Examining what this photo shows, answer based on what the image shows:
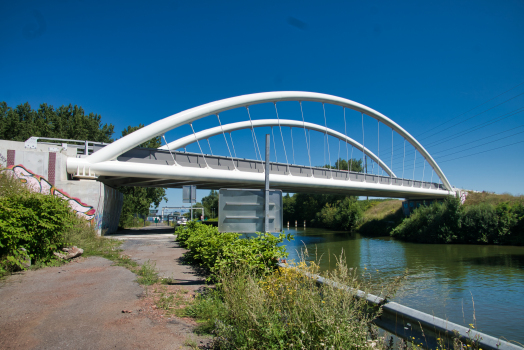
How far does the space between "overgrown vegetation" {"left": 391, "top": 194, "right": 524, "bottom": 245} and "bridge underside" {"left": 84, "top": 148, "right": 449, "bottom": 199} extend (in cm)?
498

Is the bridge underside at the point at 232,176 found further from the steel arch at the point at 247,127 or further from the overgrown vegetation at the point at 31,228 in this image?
the overgrown vegetation at the point at 31,228

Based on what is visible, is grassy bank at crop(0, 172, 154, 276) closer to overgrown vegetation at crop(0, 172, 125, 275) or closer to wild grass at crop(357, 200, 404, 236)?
overgrown vegetation at crop(0, 172, 125, 275)

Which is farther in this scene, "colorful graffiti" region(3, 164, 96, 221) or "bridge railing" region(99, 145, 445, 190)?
"bridge railing" region(99, 145, 445, 190)

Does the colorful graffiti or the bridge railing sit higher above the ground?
the bridge railing

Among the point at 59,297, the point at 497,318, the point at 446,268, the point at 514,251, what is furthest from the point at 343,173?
the point at 59,297

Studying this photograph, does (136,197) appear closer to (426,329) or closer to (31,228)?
(31,228)

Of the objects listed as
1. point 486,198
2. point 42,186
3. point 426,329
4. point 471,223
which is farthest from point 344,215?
point 426,329

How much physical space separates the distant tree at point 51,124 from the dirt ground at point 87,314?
3449cm

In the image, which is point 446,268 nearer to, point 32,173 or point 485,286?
point 485,286

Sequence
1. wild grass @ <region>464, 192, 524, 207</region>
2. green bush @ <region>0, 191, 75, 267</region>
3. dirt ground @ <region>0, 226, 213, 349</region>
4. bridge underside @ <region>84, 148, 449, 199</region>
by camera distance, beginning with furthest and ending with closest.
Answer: wild grass @ <region>464, 192, 524, 207</region>
bridge underside @ <region>84, 148, 449, 199</region>
green bush @ <region>0, 191, 75, 267</region>
dirt ground @ <region>0, 226, 213, 349</region>

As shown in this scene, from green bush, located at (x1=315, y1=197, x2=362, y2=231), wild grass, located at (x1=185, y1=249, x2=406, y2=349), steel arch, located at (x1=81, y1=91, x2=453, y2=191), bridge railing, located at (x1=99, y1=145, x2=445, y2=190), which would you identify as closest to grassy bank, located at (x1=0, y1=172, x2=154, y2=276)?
wild grass, located at (x1=185, y1=249, x2=406, y2=349)

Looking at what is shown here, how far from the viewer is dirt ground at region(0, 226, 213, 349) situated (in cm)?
373

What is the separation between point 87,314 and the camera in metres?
4.69

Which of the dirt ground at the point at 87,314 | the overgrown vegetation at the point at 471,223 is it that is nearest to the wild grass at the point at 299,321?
Answer: the dirt ground at the point at 87,314
